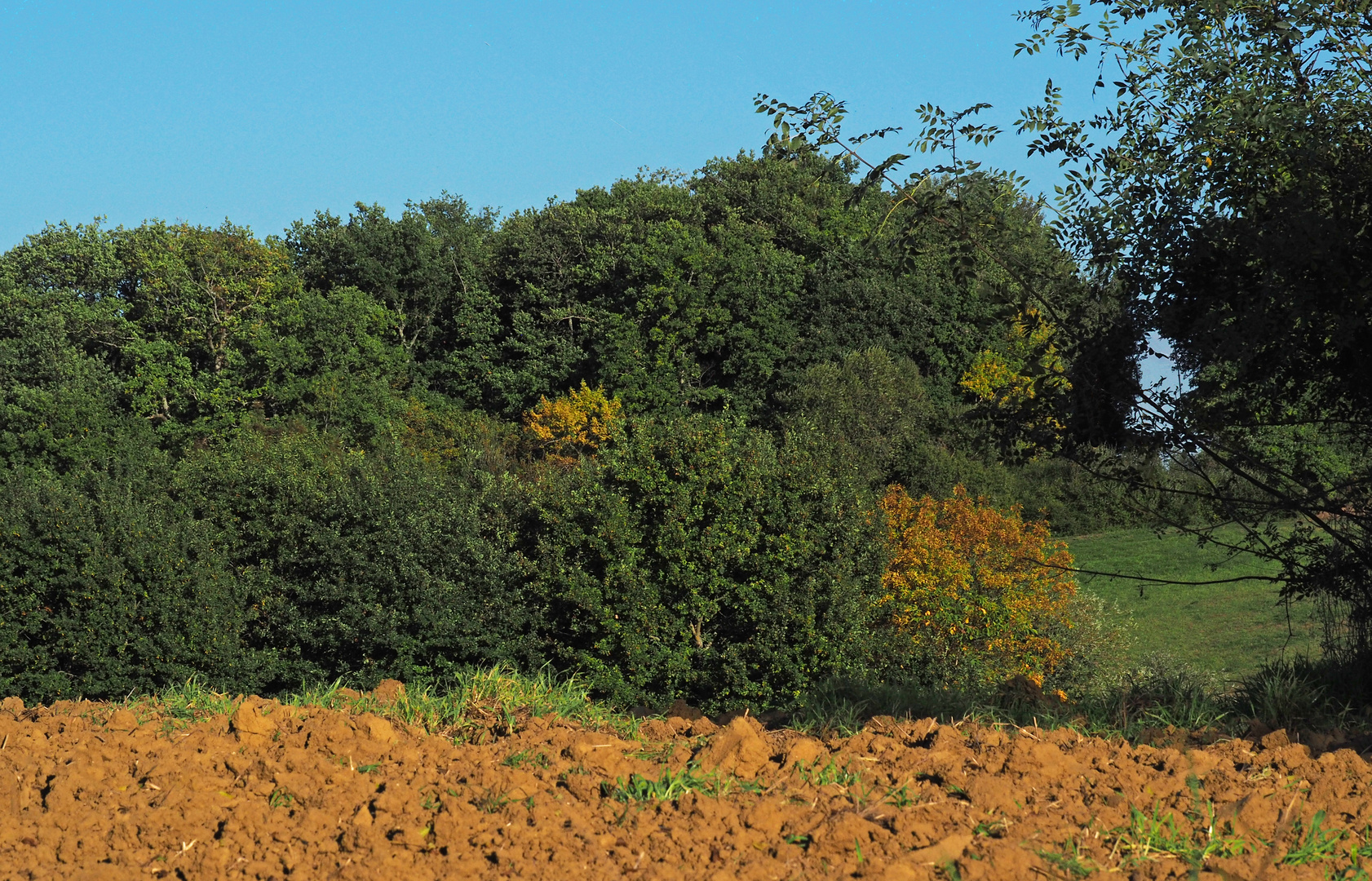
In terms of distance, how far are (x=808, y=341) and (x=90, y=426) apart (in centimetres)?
2471

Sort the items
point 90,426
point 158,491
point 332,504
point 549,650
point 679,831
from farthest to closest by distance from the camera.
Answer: point 90,426 < point 158,491 < point 332,504 < point 549,650 < point 679,831

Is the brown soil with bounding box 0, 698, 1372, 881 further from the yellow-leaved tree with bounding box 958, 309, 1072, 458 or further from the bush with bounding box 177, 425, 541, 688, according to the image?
the bush with bounding box 177, 425, 541, 688

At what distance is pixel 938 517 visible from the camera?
1063 inches

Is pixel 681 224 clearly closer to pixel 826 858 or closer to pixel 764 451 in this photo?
pixel 764 451

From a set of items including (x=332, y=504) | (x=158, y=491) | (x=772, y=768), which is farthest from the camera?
(x=158, y=491)

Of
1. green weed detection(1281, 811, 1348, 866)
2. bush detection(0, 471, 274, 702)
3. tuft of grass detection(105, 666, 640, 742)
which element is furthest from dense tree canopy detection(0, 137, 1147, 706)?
green weed detection(1281, 811, 1348, 866)

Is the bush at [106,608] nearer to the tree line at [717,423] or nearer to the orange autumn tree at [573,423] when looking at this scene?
the tree line at [717,423]

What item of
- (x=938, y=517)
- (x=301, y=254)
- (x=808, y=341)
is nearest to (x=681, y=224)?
(x=808, y=341)

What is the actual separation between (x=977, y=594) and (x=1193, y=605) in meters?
13.8

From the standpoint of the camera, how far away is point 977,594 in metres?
23.0

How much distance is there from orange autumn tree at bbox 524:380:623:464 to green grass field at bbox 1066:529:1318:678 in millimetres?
17164

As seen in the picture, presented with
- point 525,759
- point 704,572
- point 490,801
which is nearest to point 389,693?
point 525,759

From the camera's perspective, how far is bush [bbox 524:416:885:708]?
15453 millimetres

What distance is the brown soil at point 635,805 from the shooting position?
3.38 m
